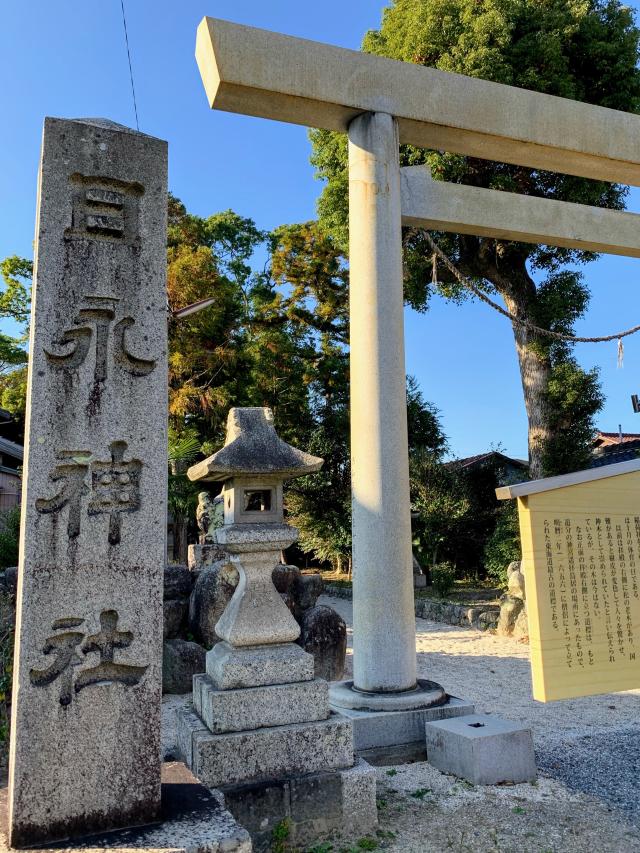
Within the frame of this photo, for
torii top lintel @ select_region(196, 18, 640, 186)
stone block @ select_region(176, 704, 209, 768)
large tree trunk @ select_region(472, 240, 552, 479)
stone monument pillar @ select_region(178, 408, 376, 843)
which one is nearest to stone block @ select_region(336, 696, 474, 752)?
stone monument pillar @ select_region(178, 408, 376, 843)

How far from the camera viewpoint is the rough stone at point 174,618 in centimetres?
691

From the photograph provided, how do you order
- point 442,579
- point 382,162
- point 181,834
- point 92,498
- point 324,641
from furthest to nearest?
point 442,579, point 324,641, point 382,162, point 92,498, point 181,834

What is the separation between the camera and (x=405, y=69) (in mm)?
5152

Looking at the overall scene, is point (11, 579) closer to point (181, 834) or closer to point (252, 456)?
point (252, 456)

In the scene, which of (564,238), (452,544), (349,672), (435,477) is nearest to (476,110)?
(564,238)

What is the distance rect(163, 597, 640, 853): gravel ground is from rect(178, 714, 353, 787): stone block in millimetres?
393

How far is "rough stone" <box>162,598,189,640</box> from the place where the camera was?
6914 millimetres

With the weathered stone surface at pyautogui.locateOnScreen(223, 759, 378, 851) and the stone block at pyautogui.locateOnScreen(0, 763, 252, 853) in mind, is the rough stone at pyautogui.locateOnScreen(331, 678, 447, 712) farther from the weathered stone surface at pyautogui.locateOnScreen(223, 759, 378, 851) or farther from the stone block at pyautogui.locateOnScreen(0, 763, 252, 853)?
the stone block at pyautogui.locateOnScreen(0, 763, 252, 853)

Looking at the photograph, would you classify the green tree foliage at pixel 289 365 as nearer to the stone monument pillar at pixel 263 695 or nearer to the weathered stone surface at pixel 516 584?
the weathered stone surface at pixel 516 584

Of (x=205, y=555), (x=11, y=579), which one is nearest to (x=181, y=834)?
(x=11, y=579)

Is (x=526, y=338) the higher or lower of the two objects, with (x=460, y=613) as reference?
higher

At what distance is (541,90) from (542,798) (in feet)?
39.3

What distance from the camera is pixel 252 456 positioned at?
3.91m

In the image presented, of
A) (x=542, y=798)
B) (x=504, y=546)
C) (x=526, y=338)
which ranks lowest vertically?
(x=542, y=798)
